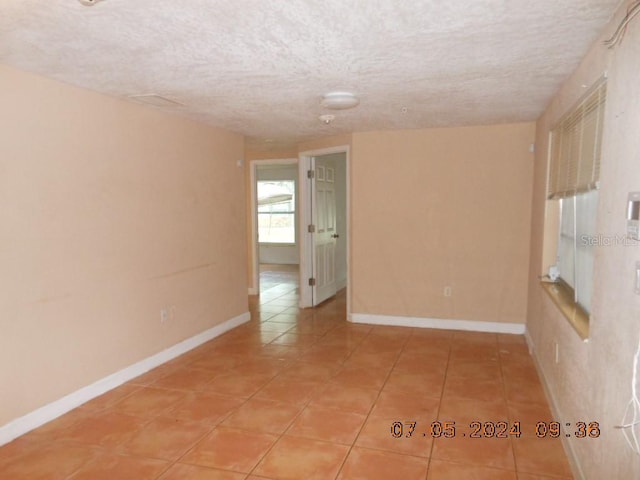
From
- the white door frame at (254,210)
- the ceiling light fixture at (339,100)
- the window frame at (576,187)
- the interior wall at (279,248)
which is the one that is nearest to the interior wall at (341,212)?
the white door frame at (254,210)

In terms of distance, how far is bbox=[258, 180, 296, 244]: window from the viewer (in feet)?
32.6

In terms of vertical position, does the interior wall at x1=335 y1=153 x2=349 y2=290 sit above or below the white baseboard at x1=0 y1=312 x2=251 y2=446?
above

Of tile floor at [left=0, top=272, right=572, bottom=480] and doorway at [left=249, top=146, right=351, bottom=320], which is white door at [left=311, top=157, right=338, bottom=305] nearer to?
doorway at [left=249, top=146, right=351, bottom=320]

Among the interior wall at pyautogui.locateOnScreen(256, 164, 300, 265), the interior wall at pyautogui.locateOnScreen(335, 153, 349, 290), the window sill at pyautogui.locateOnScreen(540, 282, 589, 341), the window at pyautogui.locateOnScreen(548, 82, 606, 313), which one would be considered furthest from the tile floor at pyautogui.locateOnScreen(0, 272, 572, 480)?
the interior wall at pyautogui.locateOnScreen(256, 164, 300, 265)

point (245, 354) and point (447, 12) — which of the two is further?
point (245, 354)

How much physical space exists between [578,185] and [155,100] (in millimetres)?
2948

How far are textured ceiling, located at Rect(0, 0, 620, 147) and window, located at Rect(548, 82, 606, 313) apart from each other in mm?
310

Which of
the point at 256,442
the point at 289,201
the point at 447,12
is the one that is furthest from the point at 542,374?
the point at 289,201

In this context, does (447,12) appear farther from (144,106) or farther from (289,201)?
(289,201)

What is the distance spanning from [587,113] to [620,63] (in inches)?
27.4

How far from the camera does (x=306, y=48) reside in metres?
2.26

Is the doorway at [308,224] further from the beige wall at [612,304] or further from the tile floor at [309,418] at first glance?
the beige wall at [612,304]

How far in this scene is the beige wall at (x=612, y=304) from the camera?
154cm

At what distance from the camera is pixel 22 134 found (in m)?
2.60
